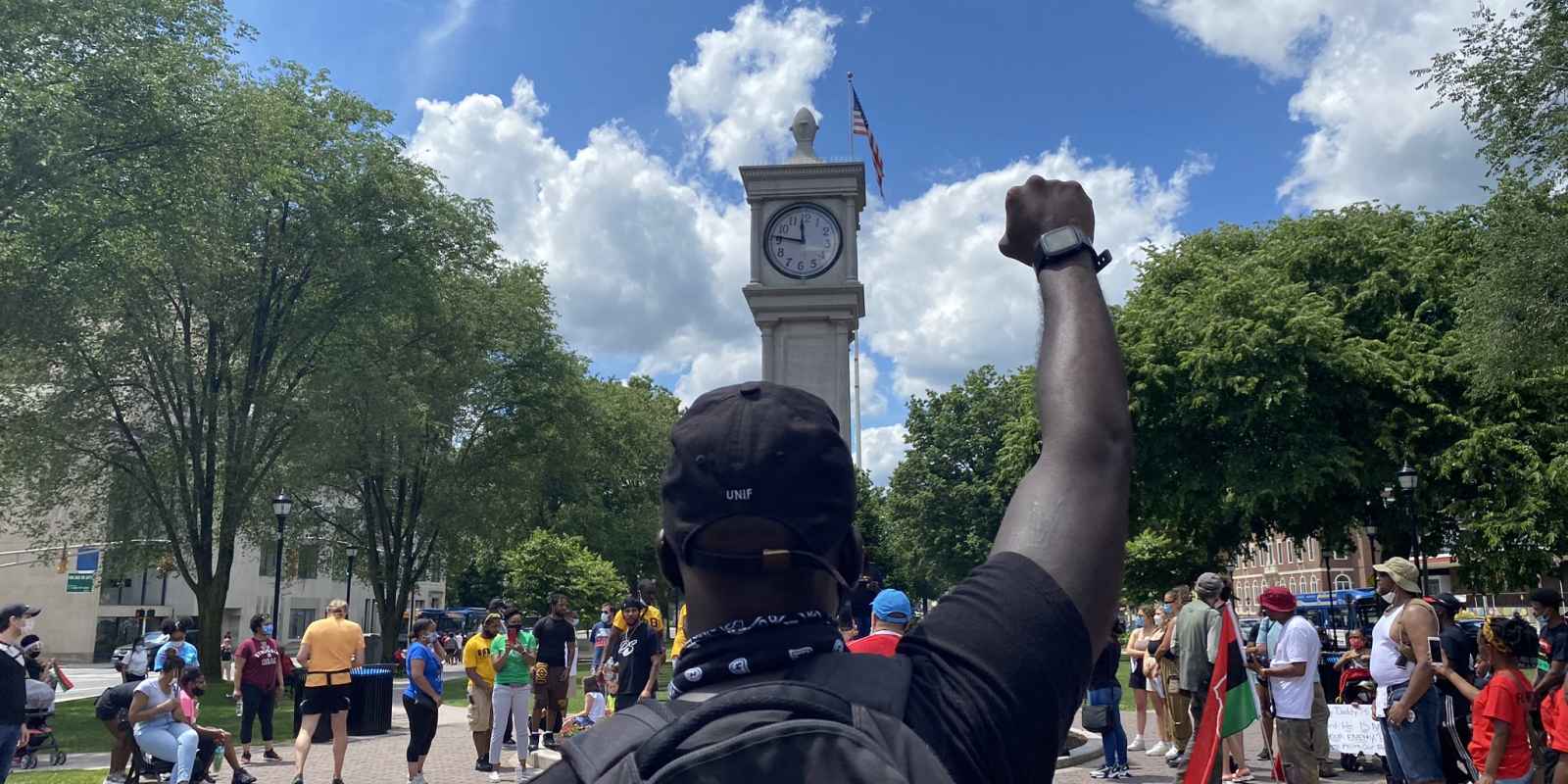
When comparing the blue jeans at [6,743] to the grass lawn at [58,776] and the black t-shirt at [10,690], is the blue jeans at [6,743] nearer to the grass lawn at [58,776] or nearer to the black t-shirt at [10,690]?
the black t-shirt at [10,690]

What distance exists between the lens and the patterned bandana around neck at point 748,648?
4.59 feet

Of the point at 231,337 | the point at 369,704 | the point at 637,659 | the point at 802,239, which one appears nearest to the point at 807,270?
the point at 802,239

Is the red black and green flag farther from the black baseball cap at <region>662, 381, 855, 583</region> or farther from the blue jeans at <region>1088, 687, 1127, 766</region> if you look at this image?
the black baseball cap at <region>662, 381, 855, 583</region>

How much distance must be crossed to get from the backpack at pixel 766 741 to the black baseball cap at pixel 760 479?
201mm

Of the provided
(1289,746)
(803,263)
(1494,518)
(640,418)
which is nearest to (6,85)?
(803,263)

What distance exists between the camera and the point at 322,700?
1209 cm

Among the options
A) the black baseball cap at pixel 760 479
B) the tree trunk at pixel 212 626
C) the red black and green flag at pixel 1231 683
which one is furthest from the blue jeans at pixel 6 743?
the tree trunk at pixel 212 626

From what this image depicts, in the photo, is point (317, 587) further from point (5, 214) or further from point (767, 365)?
point (767, 365)

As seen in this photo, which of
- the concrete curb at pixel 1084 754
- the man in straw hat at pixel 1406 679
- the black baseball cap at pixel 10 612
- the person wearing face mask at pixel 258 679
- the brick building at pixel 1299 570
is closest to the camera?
the man in straw hat at pixel 1406 679

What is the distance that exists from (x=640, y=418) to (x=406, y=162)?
933 inches

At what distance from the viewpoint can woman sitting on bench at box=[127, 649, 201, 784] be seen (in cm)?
1080

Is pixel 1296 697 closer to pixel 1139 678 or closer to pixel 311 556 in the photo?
pixel 1139 678

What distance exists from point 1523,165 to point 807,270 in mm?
14448

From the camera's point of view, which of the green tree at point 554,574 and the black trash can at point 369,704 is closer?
the black trash can at point 369,704
